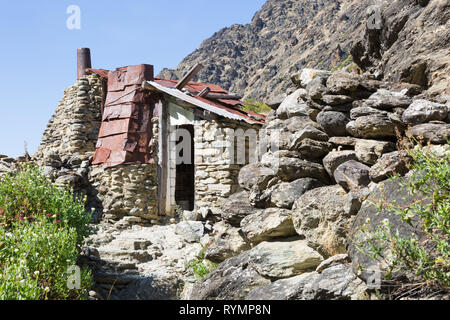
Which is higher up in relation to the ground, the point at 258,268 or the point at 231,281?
the point at 258,268

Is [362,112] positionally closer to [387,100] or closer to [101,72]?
[387,100]

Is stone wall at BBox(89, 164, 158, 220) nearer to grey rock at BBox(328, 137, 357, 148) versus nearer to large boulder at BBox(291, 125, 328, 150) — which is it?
large boulder at BBox(291, 125, 328, 150)

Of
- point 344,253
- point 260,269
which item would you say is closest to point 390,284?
point 344,253

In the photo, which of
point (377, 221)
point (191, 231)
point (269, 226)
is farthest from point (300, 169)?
point (191, 231)

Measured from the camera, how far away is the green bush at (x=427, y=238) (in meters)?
3.11

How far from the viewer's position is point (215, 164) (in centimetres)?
997

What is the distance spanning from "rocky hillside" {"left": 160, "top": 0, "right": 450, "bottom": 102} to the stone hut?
399 cm

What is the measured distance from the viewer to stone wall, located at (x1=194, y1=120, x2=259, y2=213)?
9.81 meters

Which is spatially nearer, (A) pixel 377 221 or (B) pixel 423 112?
(A) pixel 377 221

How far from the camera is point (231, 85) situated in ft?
208

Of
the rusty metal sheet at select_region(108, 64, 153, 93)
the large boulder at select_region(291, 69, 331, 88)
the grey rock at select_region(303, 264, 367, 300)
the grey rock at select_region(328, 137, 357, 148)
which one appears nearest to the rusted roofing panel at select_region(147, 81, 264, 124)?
the rusty metal sheet at select_region(108, 64, 153, 93)

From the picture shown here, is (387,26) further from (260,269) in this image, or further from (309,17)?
(309,17)

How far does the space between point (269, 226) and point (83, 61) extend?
10550mm

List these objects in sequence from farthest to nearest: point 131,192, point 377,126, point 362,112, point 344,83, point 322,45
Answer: point 322,45 → point 131,192 → point 344,83 → point 362,112 → point 377,126
